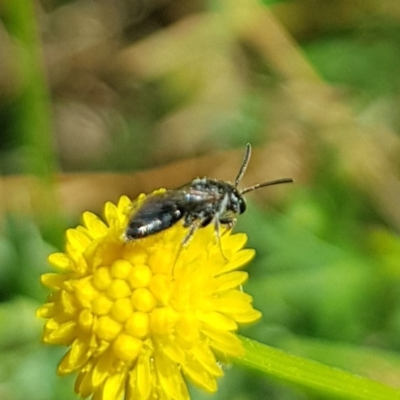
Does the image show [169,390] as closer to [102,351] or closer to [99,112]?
[102,351]

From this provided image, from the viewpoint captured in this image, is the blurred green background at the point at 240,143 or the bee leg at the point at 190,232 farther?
the blurred green background at the point at 240,143

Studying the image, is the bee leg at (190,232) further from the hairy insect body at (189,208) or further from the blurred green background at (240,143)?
the blurred green background at (240,143)

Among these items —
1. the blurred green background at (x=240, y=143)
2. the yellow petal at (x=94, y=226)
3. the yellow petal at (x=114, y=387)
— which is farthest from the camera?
the blurred green background at (x=240, y=143)

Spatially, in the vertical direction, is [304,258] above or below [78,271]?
below

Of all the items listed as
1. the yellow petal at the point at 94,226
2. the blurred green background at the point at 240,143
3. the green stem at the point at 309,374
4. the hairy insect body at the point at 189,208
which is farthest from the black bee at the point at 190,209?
the blurred green background at the point at 240,143

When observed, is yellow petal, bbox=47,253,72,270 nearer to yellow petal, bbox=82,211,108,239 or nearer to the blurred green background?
yellow petal, bbox=82,211,108,239

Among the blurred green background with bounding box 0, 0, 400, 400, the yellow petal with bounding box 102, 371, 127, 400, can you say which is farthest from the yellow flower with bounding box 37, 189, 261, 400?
the blurred green background with bounding box 0, 0, 400, 400

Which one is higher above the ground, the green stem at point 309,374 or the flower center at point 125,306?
the flower center at point 125,306

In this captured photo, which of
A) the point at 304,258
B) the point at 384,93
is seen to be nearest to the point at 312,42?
the point at 384,93
